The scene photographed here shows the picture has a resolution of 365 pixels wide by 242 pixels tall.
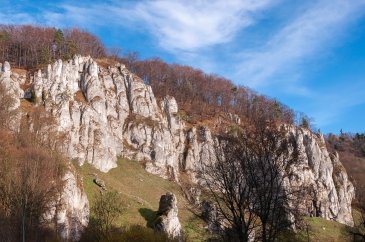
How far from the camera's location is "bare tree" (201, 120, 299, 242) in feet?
68.7

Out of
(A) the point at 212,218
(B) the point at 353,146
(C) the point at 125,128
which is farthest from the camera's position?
(B) the point at 353,146

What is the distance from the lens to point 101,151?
78.4m

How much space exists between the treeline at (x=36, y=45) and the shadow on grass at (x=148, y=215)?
5149cm

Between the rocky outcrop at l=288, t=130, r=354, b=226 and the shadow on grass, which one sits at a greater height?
the rocky outcrop at l=288, t=130, r=354, b=226

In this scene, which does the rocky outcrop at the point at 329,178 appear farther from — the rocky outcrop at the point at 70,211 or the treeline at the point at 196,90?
the rocky outcrop at the point at 70,211

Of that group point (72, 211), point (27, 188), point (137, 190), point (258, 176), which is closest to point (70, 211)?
point (72, 211)

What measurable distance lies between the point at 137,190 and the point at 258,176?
53.7 metres

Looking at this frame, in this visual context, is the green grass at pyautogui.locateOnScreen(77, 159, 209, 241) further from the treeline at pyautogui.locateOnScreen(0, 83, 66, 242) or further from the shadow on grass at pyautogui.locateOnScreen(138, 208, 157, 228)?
the treeline at pyautogui.locateOnScreen(0, 83, 66, 242)

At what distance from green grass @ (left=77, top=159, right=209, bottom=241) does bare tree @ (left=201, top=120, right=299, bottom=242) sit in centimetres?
3197

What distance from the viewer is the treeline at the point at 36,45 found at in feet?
342

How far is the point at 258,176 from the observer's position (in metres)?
22.2

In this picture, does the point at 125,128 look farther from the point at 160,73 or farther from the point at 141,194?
the point at 160,73

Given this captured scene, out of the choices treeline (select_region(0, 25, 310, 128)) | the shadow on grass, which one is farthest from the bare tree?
treeline (select_region(0, 25, 310, 128))

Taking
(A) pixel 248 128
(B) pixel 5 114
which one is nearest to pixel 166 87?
(B) pixel 5 114
